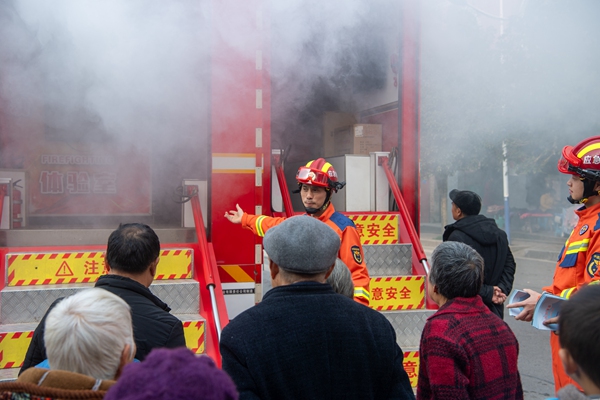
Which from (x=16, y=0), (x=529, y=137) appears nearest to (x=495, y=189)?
(x=529, y=137)

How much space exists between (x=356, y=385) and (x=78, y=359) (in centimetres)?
74

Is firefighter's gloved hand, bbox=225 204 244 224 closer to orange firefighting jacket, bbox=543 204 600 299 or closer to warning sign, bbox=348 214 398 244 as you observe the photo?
warning sign, bbox=348 214 398 244

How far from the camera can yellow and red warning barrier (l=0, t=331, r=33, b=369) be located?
3.16 metres

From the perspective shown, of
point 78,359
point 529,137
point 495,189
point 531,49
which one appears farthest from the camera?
point 495,189

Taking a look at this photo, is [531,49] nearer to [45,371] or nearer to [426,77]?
[426,77]

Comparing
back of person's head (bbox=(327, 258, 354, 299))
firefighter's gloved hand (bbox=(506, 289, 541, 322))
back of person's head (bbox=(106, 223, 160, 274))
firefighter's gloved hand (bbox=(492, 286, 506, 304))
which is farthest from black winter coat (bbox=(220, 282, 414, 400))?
firefighter's gloved hand (bbox=(492, 286, 506, 304))

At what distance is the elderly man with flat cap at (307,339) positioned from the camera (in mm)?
1481

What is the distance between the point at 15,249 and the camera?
363 centimetres

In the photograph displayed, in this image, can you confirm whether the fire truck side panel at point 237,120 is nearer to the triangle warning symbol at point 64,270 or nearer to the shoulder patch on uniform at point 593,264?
the triangle warning symbol at point 64,270

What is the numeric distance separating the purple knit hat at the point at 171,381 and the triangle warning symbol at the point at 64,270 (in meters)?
2.95

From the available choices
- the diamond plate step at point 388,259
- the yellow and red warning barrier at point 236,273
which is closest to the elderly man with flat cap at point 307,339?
the yellow and red warning barrier at point 236,273

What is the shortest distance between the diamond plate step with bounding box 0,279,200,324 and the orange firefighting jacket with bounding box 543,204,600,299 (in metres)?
2.21

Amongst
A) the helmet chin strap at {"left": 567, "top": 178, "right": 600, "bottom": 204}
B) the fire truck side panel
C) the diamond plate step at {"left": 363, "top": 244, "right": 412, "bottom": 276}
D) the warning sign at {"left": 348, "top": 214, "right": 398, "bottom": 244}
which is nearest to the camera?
the helmet chin strap at {"left": 567, "top": 178, "right": 600, "bottom": 204}

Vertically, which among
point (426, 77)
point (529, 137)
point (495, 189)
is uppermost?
point (426, 77)
